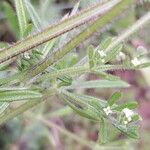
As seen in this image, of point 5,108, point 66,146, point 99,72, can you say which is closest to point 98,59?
point 99,72

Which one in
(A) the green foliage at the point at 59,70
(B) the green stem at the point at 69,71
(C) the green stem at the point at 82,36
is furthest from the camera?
(B) the green stem at the point at 69,71

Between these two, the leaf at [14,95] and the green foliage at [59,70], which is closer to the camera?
the green foliage at [59,70]

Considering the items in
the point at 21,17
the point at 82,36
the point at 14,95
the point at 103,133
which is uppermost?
the point at 21,17

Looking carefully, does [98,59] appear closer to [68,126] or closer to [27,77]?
[27,77]

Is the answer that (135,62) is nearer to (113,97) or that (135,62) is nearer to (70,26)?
(113,97)

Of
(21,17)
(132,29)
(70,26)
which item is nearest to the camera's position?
(70,26)

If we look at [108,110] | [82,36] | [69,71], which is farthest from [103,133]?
[82,36]

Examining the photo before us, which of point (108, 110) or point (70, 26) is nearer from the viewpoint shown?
point (70, 26)

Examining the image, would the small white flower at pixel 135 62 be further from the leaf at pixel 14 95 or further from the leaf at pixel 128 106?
the leaf at pixel 14 95

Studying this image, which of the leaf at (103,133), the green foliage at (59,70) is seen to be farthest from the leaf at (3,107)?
the leaf at (103,133)
